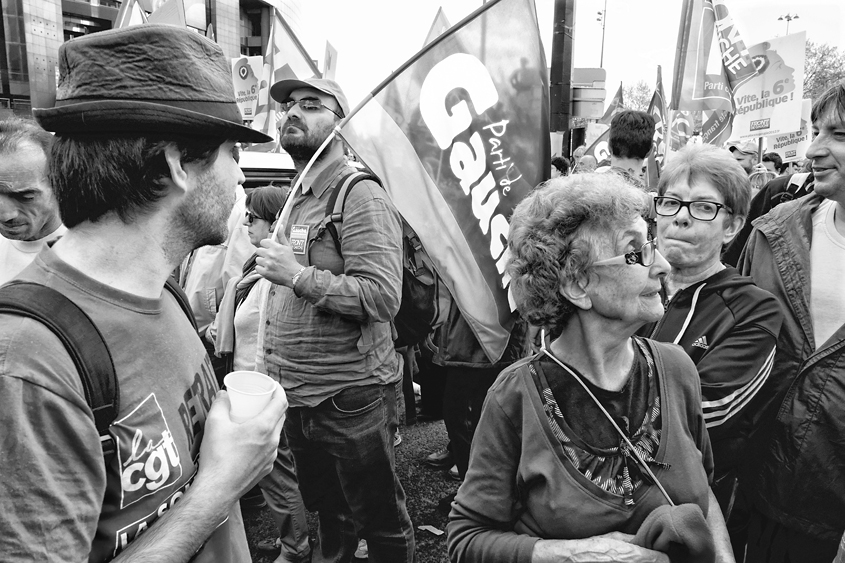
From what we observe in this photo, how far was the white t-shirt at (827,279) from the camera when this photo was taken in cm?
231

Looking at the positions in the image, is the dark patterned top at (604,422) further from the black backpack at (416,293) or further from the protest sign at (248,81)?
the protest sign at (248,81)

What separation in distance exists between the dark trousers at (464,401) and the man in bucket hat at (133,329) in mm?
2529

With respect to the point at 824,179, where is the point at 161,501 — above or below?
below

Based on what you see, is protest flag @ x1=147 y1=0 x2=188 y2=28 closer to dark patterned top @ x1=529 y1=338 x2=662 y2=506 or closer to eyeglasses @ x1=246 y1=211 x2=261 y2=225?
eyeglasses @ x1=246 y1=211 x2=261 y2=225

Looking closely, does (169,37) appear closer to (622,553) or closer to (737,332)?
(622,553)

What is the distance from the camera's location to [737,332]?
2.12 metres

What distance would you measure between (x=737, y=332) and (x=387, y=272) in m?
1.46

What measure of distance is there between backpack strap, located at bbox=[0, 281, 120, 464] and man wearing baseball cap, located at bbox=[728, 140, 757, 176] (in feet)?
30.5

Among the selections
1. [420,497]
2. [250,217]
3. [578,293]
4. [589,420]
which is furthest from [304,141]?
[420,497]

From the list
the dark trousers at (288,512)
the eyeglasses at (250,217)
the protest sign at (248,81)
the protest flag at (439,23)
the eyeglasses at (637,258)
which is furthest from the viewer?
the protest sign at (248,81)

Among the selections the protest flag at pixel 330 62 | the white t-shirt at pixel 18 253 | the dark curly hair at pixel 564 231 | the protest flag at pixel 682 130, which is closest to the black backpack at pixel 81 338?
the dark curly hair at pixel 564 231

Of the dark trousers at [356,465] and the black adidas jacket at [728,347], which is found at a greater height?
the black adidas jacket at [728,347]

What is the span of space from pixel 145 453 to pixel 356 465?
1754 millimetres

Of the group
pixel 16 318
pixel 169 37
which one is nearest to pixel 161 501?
pixel 16 318
